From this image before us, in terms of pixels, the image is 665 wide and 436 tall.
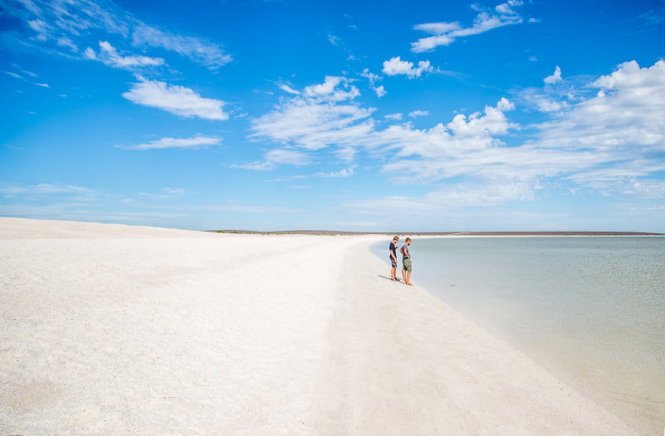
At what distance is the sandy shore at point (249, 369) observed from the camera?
4.65m

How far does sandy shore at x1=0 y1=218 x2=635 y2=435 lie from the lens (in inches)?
183

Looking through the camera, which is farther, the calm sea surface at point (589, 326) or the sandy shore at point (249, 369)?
the calm sea surface at point (589, 326)

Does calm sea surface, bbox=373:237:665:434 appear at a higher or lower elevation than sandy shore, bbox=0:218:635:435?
lower

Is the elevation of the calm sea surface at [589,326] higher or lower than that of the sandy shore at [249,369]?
lower

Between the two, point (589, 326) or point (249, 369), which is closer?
point (249, 369)

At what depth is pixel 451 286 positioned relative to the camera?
17922mm

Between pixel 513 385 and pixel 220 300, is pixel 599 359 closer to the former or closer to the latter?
pixel 513 385

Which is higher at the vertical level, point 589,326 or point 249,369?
point 249,369

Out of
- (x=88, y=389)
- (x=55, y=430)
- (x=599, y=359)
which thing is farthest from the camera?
(x=599, y=359)

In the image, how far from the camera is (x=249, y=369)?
6215 millimetres

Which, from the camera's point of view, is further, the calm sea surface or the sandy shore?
the calm sea surface

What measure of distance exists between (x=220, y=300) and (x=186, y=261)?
907 cm

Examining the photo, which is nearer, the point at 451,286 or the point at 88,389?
the point at 88,389

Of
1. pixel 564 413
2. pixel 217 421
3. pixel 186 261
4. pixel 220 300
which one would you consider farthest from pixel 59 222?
pixel 564 413
